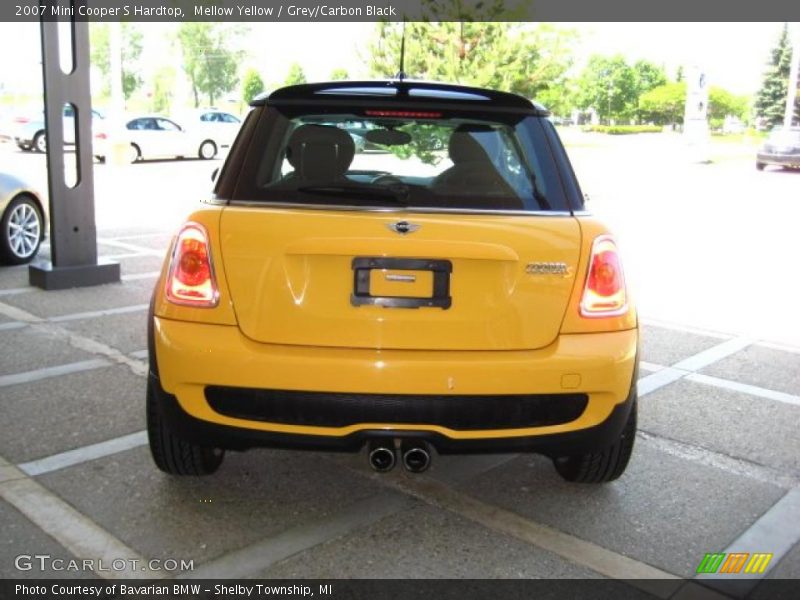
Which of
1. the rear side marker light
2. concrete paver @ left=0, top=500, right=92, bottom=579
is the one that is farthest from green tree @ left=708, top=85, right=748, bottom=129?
concrete paver @ left=0, top=500, right=92, bottom=579

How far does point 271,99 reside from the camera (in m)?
3.31

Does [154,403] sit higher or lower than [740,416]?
higher

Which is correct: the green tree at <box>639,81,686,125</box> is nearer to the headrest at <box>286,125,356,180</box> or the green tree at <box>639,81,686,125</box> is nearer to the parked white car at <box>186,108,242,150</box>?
the parked white car at <box>186,108,242,150</box>

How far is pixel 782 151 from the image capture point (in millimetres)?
29234

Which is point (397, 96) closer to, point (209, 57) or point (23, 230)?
point (23, 230)

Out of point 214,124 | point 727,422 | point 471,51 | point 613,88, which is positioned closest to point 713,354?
point 727,422

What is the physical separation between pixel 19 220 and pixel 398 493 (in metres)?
6.48

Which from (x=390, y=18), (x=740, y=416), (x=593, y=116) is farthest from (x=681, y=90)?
(x=740, y=416)

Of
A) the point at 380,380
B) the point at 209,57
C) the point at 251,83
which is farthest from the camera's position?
the point at 209,57

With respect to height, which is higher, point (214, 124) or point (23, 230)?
point (214, 124)

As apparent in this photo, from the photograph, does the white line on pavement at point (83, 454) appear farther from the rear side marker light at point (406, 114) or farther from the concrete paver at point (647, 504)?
the rear side marker light at point (406, 114)

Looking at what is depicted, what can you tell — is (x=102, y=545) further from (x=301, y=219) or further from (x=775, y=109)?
(x=775, y=109)

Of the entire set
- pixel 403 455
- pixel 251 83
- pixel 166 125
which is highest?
pixel 251 83

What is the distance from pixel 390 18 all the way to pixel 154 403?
27363 mm
